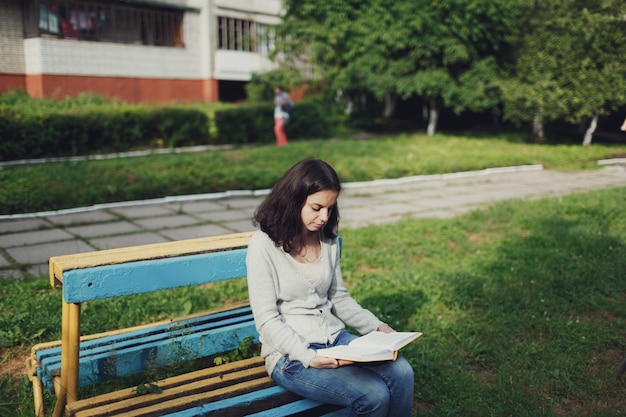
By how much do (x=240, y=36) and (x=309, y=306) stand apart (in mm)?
23042

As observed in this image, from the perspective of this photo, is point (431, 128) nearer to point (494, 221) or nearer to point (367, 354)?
point (494, 221)

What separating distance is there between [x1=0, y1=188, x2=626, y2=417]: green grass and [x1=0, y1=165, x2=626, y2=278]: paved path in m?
1.00

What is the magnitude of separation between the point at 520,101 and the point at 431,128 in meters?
3.30

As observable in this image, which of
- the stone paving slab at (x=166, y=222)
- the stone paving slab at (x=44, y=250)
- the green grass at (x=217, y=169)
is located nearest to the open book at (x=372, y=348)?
the stone paving slab at (x=44, y=250)

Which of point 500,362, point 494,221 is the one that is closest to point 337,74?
point 494,221

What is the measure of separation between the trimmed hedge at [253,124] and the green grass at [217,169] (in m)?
2.11

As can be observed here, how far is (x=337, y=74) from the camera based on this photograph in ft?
60.1

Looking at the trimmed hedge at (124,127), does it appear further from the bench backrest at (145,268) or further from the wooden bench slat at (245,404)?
the wooden bench slat at (245,404)

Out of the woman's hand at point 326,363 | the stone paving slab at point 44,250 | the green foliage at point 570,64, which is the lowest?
the stone paving slab at point 44,250

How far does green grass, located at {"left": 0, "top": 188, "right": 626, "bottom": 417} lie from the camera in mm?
3203

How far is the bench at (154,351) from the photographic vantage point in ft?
7.30

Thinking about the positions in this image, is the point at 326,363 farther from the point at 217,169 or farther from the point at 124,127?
the point at 124,127

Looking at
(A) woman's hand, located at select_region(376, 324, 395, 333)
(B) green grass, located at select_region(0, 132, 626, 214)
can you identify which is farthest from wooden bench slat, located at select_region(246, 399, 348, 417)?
(B) green grass, located at select_region(0, 132, 626, 214)

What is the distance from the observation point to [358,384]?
229 cm
